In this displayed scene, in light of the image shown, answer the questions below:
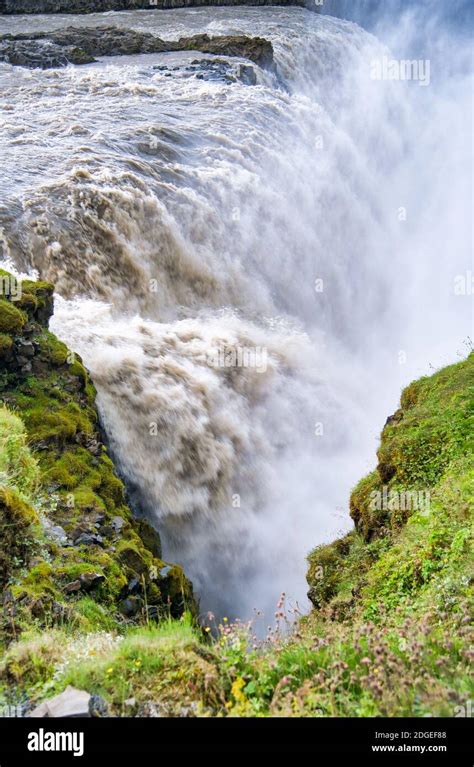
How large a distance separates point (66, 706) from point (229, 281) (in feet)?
47.2

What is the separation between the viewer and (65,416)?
8.28 m

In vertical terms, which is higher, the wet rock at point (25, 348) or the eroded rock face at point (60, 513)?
the wet rock at point (25, 348)

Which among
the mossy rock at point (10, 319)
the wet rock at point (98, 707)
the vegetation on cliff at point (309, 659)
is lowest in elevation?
the wet rock at point (98, 707)

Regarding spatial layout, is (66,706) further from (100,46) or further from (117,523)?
(100,46)

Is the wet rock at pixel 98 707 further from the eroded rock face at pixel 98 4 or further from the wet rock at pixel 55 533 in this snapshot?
the eroded rock face at pixel 98 4

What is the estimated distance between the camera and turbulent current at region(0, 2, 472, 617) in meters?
10.8

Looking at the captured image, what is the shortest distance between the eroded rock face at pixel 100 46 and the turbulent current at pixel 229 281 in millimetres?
1380

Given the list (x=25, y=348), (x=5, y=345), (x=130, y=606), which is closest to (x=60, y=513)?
(x=130, y=606)

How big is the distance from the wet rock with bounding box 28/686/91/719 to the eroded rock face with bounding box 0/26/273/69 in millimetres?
32420

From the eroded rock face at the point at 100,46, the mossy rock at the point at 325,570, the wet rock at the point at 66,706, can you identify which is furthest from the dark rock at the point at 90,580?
the eroded rock face at the point at 100,46

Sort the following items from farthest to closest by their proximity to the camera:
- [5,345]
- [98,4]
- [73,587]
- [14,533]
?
1. [98,4]
2. [5,345]
3. [73,587]
4. [14,533]

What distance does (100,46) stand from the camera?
3550 centimetres

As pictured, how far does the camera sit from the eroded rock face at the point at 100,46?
3073 centimetres

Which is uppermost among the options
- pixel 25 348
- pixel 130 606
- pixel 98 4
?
pixel 98 4
